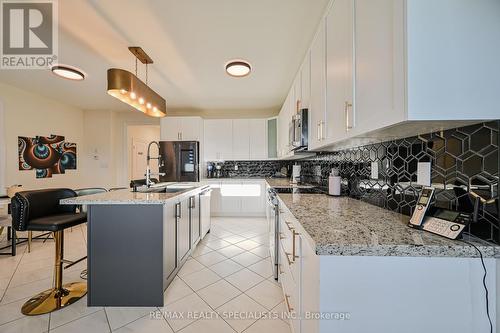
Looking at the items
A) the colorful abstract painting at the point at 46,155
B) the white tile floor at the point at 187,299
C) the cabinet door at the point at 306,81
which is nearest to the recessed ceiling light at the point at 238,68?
the cabinet door at the point at 306,81

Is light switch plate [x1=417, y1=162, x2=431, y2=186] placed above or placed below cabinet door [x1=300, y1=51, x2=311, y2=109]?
below

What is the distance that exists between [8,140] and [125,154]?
1.82m

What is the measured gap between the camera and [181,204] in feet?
6.80

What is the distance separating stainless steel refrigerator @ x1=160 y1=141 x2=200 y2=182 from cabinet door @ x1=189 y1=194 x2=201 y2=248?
58.9 inches

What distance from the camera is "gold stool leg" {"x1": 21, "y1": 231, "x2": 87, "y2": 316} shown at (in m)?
1.58

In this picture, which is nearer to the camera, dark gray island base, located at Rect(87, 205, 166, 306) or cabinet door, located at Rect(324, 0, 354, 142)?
cabinet door, located at Rect(324, 0, 354, 142)

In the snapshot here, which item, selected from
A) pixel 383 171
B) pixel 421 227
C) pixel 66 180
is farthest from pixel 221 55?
pixel 66 180

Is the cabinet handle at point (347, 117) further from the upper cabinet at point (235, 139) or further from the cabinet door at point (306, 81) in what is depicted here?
the upper cabinet at point (235, 139)

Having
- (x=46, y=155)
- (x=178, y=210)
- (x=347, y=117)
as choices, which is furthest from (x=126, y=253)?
(x=46, y=155)

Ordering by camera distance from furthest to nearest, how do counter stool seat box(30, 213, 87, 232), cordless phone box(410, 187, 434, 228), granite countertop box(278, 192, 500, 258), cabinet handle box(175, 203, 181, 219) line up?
1. cabinet handle box(175, 203, 181, 219)
2. counter stool seat box(30, 213, 87, 232)
3. cordless phone box(410, 187, 434, 228)
4. granite countertop box(278, 192, 500, 258)

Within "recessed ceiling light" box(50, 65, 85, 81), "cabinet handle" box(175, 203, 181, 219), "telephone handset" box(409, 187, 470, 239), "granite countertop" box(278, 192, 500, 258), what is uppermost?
"recessed ceiling light" box(50, 65, 85, 81)

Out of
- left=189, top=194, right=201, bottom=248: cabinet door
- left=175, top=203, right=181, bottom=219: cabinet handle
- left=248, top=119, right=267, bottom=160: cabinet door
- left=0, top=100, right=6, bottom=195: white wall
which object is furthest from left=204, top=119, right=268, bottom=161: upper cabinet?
left=0, top=100, right=6, bottom=195: white wall

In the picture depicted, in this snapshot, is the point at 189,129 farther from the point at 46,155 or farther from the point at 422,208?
the point at 422,208
